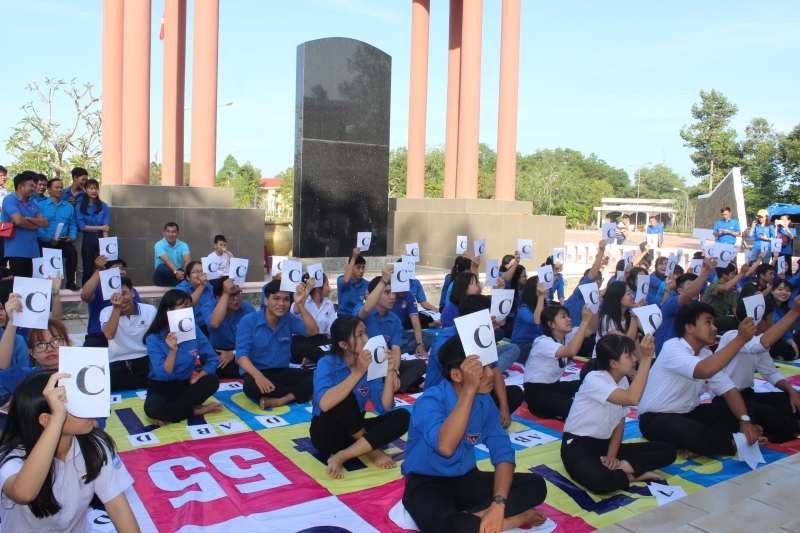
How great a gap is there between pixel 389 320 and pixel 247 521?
3.17 meters

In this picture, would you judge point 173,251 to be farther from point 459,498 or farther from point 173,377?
point 459,498

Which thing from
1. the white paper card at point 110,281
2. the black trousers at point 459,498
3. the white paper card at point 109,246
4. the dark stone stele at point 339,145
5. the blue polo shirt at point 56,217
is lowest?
the black trousers at point 459,498

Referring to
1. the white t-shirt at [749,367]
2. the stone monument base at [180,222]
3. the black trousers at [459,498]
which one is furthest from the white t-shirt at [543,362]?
the stone monument base at [180,222]

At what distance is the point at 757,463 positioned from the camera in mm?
4875

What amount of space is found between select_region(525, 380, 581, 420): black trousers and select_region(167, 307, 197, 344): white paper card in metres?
2.95

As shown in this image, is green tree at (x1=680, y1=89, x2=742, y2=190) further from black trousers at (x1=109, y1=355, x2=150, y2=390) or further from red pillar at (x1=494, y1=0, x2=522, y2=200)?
black trousers at (x1=109, y1=355, x2=150, y2=390)

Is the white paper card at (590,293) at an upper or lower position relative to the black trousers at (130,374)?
upper

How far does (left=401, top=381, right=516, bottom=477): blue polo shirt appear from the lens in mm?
3404

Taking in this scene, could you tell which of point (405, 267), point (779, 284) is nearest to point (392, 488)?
point (405, 267)

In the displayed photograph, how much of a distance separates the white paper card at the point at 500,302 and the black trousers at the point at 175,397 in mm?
2687

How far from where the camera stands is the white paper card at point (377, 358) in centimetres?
421

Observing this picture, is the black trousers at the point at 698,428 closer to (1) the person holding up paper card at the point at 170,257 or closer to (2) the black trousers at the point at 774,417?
(2) the black trousers at the point at 774,417

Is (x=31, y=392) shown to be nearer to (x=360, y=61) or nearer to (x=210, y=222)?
(x=210, y=222)

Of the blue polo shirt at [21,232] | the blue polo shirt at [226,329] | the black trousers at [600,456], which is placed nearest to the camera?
the black trousers at [600,456]
